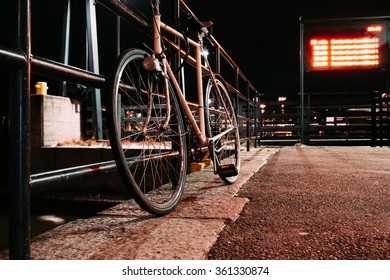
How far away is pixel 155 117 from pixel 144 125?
13 cm

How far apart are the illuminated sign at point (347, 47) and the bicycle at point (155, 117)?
867 cm

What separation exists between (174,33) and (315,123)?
10.2m

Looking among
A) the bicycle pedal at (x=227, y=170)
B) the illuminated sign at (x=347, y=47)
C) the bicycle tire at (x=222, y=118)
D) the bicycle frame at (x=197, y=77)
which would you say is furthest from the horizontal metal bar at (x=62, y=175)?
the illuminated sign at (x=347, y=47)

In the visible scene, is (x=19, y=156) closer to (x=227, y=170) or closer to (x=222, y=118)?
(x=227, y=170)

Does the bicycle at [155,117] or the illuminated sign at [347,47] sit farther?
the illuminated sign at [347,47]

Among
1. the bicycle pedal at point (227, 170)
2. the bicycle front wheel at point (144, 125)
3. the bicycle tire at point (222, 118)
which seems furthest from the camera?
the bicycle tire at point (222, 118)

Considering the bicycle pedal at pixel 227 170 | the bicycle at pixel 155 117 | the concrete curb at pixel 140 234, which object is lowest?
the concrete curb at pixel 140 234

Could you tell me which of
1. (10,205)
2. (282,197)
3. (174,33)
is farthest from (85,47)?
(10,205)

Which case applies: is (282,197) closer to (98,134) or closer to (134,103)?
(134,103)

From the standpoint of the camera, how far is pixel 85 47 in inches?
310

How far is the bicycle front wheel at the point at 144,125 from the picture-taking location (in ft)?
4.40

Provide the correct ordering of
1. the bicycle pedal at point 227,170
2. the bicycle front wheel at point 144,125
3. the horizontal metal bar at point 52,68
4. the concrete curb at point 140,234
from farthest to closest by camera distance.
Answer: the bicycle pedal at point 227,170, the bicycle front wheel at point 144,125, the concrete curb at point 140,234, the horizontal metal bar at point 52,68

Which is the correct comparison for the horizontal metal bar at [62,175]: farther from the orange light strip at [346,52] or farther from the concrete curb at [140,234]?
the orange light strip at [346,52]
